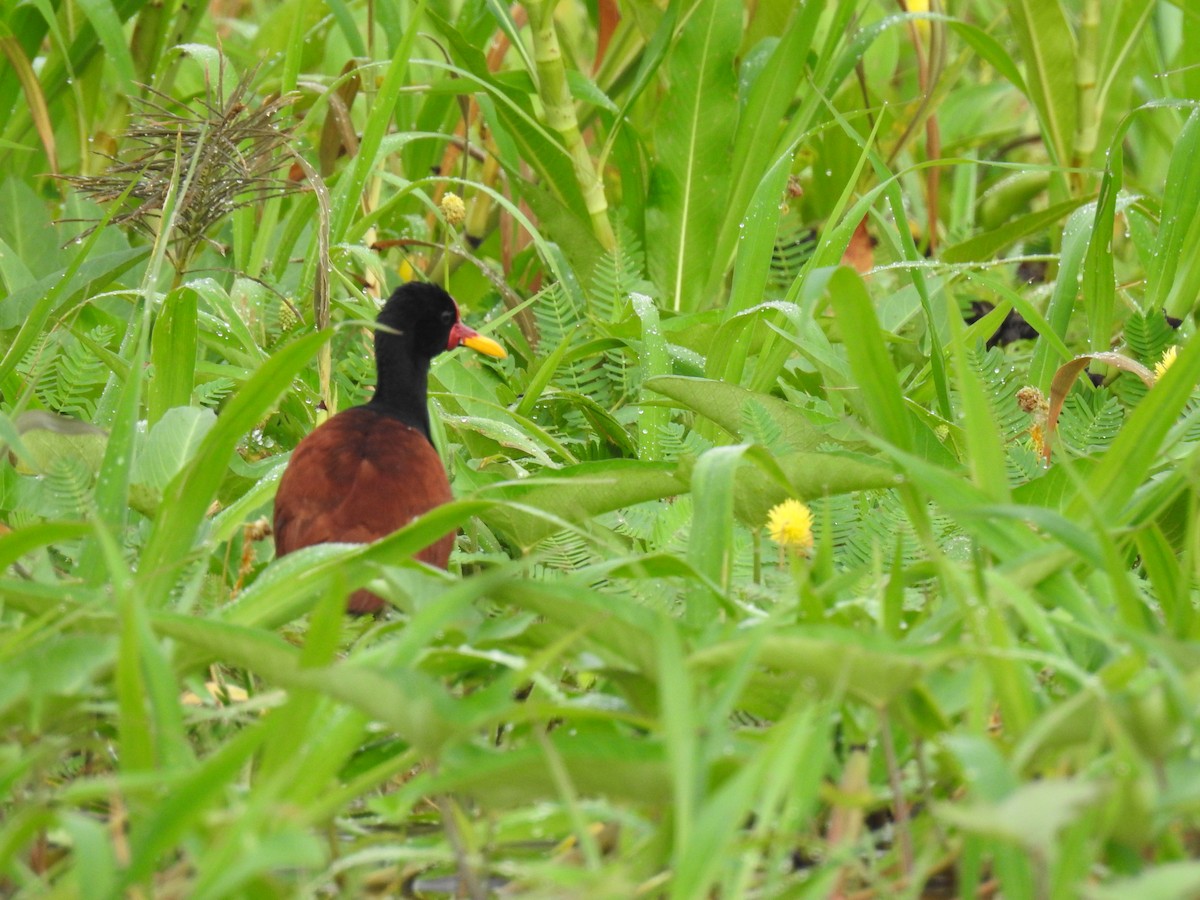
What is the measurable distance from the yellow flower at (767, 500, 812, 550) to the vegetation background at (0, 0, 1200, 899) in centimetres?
1

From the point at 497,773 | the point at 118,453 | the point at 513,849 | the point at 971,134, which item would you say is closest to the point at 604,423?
the point at 118,453

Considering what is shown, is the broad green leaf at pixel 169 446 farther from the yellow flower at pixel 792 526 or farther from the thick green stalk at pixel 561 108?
the thick green stalk at pixel 561 108

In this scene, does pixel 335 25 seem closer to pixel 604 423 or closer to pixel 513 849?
pixel 604 423

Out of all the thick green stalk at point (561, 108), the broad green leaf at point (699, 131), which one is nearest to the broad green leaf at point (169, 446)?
the thick green stalk at point (561, 108)

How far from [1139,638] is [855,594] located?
66cm

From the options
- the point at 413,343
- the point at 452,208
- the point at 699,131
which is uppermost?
the point at 699,131

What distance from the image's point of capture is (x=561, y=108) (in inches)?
134

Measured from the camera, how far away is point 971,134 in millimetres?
5086

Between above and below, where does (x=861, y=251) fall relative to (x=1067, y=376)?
below

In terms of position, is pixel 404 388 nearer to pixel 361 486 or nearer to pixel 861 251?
pixel 361 486

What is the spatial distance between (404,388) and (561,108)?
96 cm

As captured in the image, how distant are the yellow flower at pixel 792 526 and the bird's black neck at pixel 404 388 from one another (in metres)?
0.87

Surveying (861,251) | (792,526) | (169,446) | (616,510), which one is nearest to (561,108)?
(861,251)

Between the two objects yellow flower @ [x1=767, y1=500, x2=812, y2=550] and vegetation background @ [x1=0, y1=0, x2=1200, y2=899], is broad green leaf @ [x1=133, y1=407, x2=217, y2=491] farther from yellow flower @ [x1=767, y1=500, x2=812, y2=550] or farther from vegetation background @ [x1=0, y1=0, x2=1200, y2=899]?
Result: yellow flower @ [x1=767, y1=500, x2=812, y2=550]
